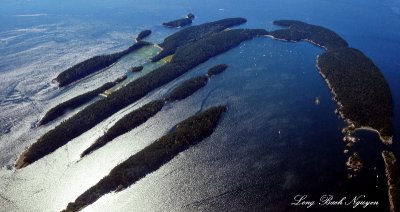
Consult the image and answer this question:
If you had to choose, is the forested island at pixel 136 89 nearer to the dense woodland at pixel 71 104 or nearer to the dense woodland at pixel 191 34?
the dense woodland at pixel 191 34

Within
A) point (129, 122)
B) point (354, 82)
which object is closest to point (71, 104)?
point (129, 122)

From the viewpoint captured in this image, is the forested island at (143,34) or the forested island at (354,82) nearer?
the forested island at (354,82)

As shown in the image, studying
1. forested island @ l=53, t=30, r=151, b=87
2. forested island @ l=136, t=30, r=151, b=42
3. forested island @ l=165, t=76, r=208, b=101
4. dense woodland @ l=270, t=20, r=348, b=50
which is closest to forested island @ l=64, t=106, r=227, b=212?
forested island @ l=165, t=76, r=208, b=101

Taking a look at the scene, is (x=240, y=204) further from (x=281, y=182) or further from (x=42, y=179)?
(x=42, y=179)

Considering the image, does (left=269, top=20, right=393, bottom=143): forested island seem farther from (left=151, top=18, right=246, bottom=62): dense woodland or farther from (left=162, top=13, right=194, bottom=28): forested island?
(left=162, top=13, right=194, bottom=28): forested island

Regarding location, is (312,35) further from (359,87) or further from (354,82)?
(359,87)

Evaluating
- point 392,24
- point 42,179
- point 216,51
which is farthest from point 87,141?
point 392,24

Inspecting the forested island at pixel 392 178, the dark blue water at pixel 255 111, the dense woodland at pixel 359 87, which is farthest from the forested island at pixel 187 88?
the forested island at pixel 392 178
